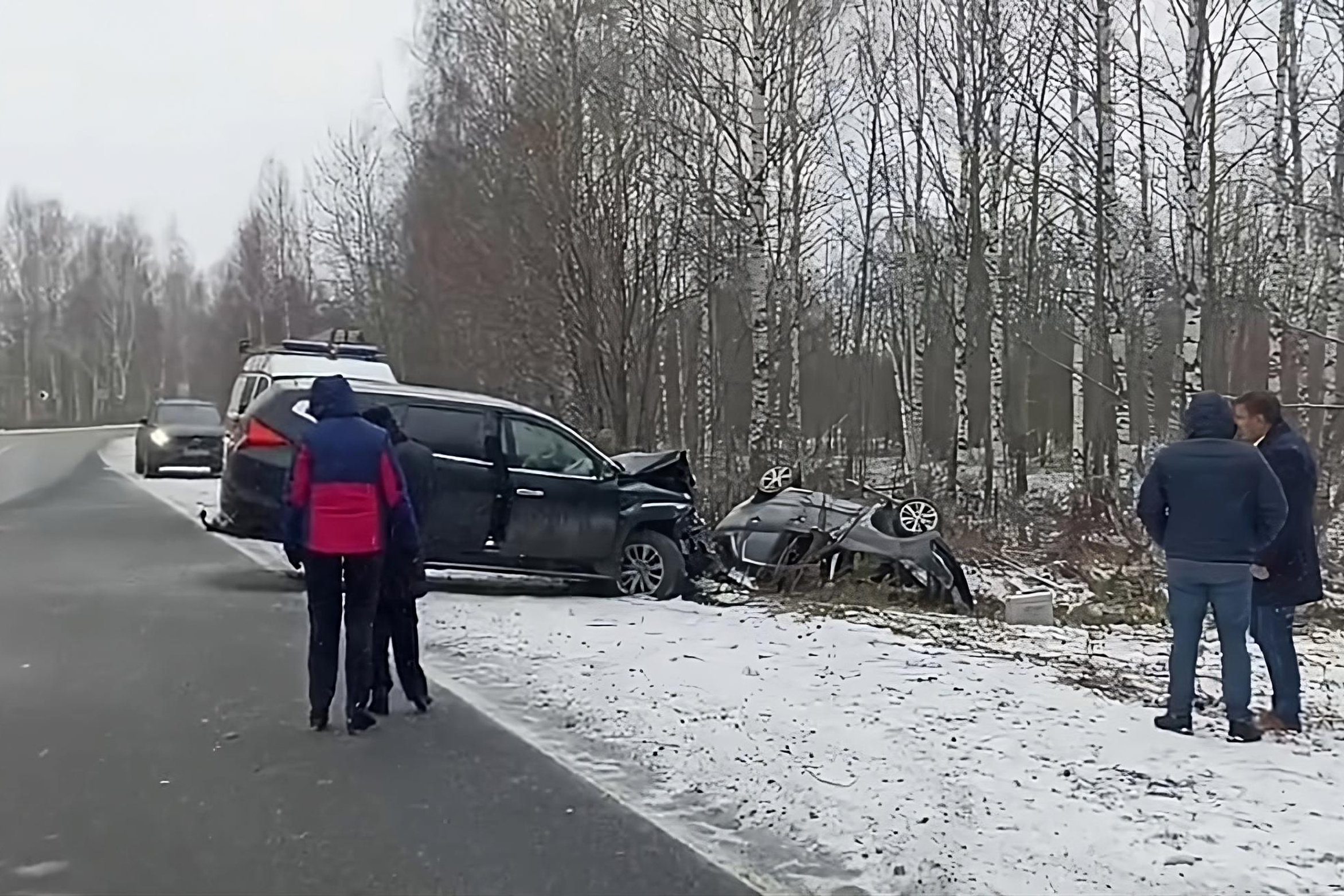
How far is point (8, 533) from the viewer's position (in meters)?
18.4

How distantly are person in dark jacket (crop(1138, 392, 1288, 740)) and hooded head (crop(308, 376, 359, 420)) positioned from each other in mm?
4410

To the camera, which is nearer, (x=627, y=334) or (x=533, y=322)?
(x=627, y=334)

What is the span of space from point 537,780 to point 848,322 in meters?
32.9

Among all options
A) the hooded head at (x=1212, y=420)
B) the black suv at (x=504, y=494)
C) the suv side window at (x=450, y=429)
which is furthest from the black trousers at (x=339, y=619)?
the suv side window at (x=450, y=429)

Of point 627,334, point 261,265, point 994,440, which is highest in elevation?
point 261,265

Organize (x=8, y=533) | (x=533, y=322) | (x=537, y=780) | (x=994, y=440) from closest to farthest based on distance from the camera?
(x=537, y=780), (x=8, y=533), (x=533, y=322), (x=994, y=440)

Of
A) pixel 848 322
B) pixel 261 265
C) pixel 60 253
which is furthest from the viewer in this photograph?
pixel 60 253

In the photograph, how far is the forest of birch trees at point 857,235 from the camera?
20.0 metres

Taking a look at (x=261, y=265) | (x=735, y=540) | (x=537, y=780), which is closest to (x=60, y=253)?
(x=261, y=265)

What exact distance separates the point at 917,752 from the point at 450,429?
6.92 meters

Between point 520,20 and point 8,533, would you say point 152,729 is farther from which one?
point 520,20

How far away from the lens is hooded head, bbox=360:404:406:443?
8.52 metres

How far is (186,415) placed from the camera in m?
→ 33.1

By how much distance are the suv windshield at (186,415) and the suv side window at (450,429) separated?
69.6 feet
